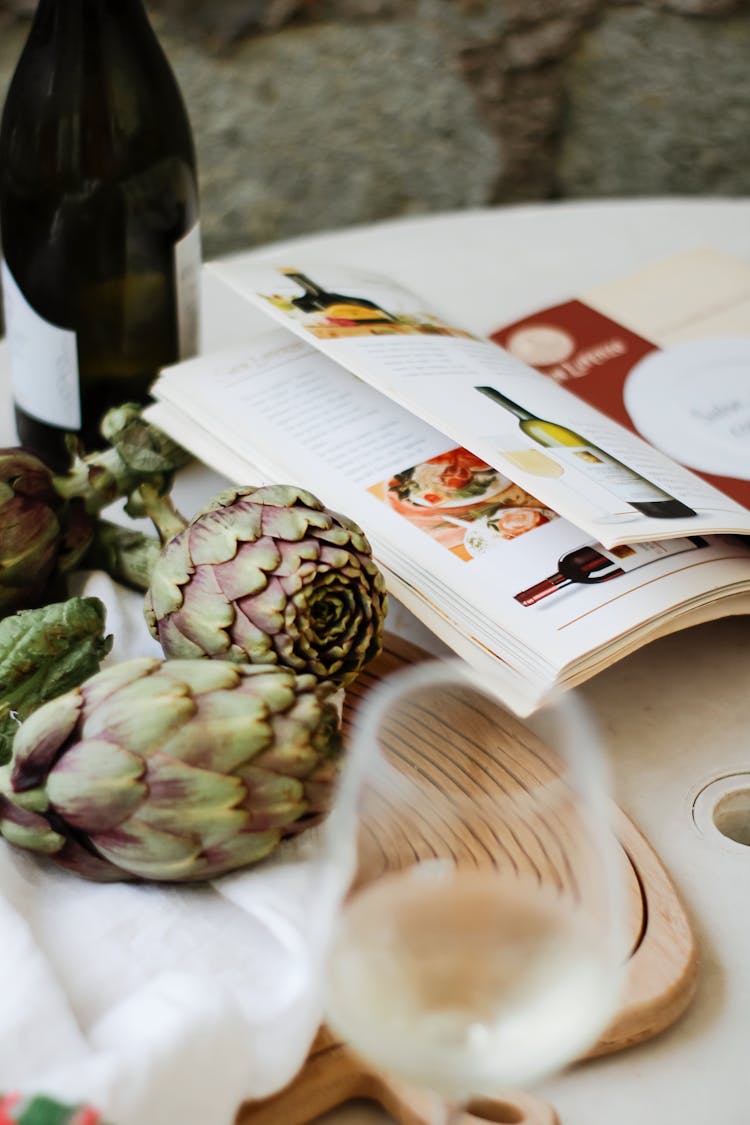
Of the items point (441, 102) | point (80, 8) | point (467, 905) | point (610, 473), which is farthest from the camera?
point (441, 102)

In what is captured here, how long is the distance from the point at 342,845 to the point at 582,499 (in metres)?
0.29

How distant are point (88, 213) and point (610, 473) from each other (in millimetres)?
359

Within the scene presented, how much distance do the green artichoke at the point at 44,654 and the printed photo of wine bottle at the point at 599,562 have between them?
0.20 m

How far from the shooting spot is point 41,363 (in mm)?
773

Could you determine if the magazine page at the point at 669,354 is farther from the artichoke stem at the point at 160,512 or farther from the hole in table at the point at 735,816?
the artichoke stem at the point at 160,512

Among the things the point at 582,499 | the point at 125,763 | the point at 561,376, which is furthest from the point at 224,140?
the point at 125,763

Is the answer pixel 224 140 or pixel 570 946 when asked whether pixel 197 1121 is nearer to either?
pixel 570 946

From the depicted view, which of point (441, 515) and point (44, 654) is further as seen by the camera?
point (441, 515)

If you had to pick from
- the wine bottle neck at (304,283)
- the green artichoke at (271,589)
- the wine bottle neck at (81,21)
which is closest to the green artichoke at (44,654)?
the green artichoke at (271,589)

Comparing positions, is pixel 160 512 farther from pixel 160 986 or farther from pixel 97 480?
pixel 160 986

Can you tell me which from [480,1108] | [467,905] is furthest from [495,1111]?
[467,905]

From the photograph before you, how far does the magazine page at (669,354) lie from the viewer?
0.75 metres

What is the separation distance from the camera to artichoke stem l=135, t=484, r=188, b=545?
25.5 inches

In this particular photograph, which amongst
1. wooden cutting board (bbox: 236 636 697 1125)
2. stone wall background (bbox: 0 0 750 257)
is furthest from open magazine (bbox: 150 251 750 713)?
stone wall background (bbox: 0 0 750 257)
